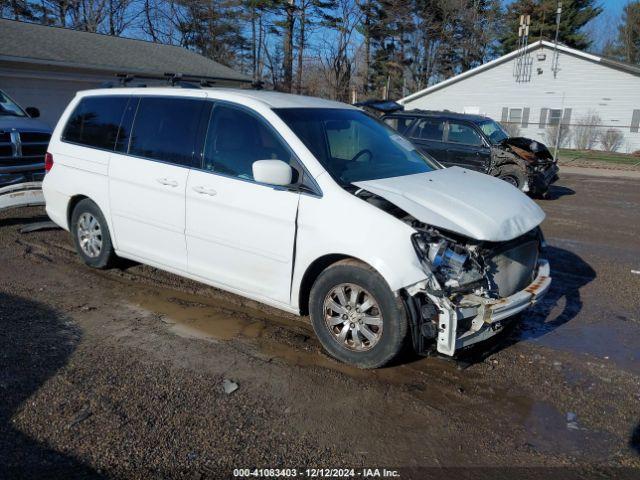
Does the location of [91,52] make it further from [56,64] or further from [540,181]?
[540,181]

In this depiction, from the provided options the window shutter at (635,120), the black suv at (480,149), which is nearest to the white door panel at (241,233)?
the black suv at (480,149)

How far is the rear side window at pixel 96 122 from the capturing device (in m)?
5.75

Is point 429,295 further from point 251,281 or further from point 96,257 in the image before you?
point 96,257

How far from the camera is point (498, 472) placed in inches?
120

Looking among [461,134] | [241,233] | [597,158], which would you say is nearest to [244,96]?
[241,233]

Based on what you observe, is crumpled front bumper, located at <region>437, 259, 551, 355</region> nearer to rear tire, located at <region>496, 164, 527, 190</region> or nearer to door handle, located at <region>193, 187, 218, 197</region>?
door handle, located at <region>193, 187, 218, 197</region>

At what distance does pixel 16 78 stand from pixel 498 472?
1857cm

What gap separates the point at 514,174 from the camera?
12.7 metres

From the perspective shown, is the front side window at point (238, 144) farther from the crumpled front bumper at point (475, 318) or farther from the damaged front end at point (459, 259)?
the crumpled front bumper at point (475, 318)

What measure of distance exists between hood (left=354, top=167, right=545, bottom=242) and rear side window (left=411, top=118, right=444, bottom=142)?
8586 mm

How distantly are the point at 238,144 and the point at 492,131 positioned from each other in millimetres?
9883

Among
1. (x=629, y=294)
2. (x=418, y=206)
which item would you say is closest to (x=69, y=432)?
(x=418, y=206)

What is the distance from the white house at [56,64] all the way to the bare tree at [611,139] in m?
21.3

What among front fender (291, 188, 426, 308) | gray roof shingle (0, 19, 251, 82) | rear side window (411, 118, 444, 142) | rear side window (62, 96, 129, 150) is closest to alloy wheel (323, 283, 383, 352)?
front fender (291, 188, 426, 308)
